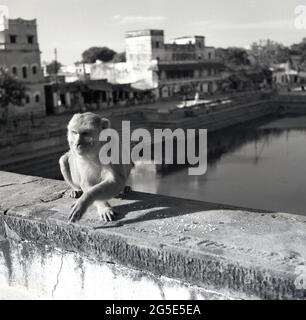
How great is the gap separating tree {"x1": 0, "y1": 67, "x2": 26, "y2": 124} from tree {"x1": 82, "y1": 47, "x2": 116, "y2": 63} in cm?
3198

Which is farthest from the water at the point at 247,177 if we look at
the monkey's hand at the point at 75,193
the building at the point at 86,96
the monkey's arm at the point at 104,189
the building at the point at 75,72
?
the building at the point at 75,72

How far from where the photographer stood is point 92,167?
2.69 meters

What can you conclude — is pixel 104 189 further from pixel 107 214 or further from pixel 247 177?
pixel 247 177

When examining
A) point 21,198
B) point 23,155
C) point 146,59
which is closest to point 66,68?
point 146,59

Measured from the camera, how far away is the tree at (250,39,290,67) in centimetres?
5278

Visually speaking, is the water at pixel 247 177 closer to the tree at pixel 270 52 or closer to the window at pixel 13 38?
the window at pixel 13 38

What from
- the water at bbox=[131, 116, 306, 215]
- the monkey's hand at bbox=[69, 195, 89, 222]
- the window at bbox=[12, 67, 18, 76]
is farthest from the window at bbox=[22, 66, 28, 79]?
the monkey's hand at bbox=[69, 195, 89, 222]

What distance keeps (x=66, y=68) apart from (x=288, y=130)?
20247 millimetres

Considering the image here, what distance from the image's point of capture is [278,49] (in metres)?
56.0

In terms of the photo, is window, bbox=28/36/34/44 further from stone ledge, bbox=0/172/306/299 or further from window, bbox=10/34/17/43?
stone ledge, bbox=0/172/306/299

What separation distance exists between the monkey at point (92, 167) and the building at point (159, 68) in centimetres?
2847

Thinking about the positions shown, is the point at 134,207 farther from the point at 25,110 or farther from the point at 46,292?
the point at 25,110

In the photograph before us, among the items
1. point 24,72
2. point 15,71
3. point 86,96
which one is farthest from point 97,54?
point 15,71

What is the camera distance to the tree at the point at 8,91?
64.7 ft
